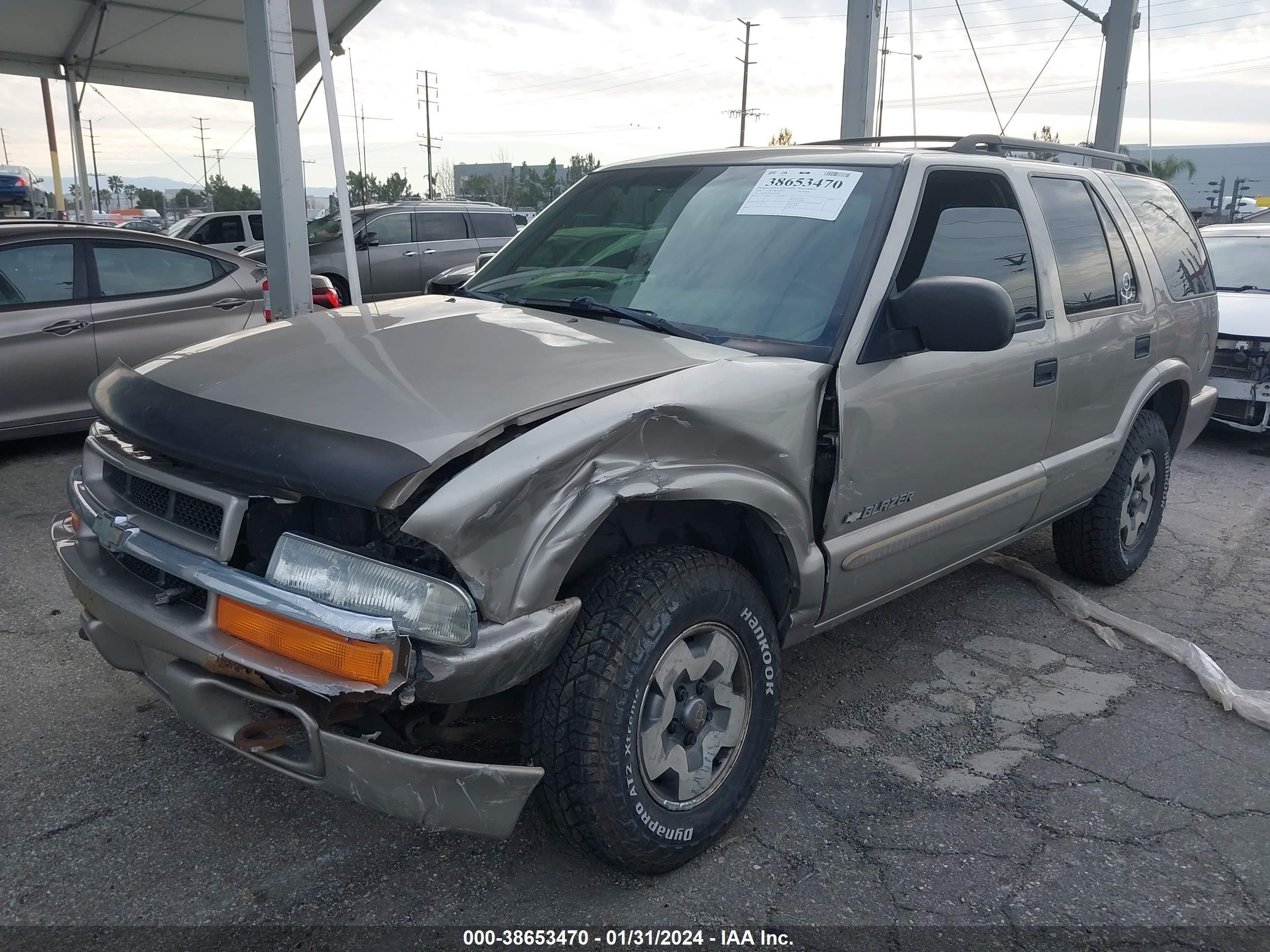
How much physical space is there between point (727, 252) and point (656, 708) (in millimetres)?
1483

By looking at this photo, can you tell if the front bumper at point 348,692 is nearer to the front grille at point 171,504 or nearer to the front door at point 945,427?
the front grille at point 171,504

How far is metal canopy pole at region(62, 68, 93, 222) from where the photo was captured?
14.6 meters

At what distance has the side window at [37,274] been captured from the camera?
→ 6.07 m

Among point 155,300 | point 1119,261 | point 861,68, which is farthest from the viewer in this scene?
point 861,68

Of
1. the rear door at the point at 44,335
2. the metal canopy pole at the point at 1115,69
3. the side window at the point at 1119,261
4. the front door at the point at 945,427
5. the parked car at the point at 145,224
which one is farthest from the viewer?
the parked car at the point at 145,224

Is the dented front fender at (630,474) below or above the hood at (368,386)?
below

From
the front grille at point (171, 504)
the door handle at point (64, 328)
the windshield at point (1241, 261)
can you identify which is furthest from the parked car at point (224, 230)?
the front grille at point (171, 504)

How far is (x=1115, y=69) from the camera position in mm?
Result: 12156

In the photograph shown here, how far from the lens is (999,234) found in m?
3.50

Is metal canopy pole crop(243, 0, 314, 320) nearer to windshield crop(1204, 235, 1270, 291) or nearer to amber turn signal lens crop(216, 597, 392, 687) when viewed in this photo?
amber turn signal lens crop(216, 597, 392, 687)

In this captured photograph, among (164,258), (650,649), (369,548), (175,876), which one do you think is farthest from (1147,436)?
(164,258)

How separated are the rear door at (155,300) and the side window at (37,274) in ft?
0.45

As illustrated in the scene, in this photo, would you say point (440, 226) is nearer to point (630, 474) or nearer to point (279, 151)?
point (279, 151)

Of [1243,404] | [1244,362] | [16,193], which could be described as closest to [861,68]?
[1244,362]
